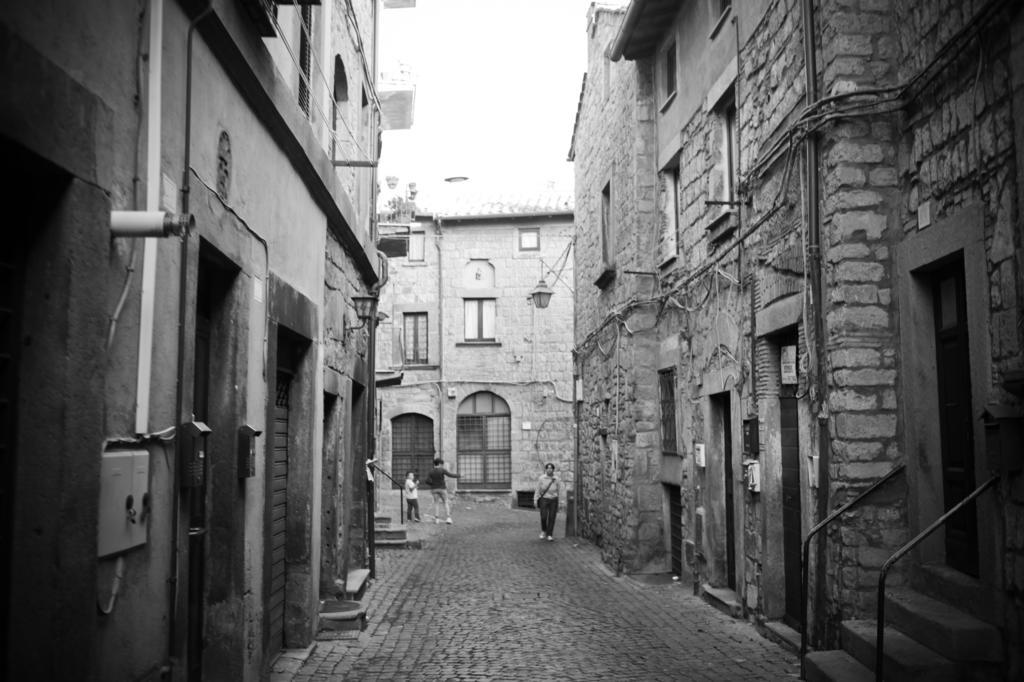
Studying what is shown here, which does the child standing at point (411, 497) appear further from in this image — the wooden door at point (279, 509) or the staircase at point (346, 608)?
the wooden door at point (279, 509)

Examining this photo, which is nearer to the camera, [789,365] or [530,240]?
[789,365]

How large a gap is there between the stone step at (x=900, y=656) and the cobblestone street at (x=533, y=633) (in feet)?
2.79

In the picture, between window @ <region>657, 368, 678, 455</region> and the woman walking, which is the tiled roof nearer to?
the woman walking

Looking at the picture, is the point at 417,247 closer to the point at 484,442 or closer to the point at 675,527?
the point at 484,442

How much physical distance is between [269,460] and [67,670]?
11.6 feet

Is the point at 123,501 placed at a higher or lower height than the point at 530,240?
lower

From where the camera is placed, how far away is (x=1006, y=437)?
493cm

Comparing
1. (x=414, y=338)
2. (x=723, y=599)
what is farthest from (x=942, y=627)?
(x=414, y=338)

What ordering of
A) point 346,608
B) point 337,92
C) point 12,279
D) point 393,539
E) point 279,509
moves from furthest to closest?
point 393,539
point 337,92
point 346,608
point 279,509
point 12,279

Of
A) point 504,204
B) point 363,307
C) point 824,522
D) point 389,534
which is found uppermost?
point 504,204

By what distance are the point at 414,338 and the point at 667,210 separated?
56.3 feet

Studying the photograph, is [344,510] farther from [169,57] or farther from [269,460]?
[169,57]

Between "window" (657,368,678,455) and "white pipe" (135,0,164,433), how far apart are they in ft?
28.8

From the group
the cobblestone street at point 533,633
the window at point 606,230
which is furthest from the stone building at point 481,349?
the cobblestone street at point 533,633
